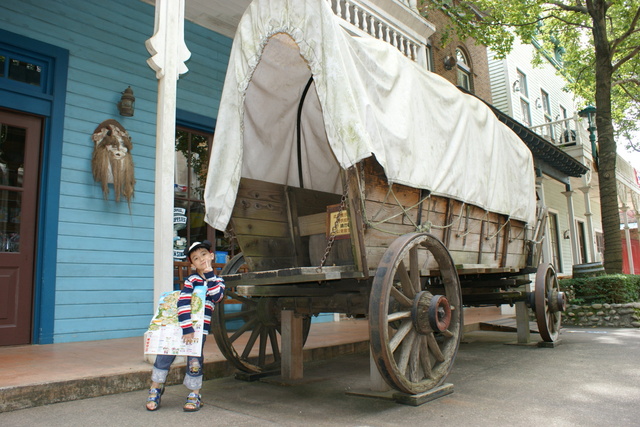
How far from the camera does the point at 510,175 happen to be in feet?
18.4

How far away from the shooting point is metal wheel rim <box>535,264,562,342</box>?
5.75 metres

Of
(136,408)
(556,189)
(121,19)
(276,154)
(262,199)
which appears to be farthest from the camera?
(556,189)

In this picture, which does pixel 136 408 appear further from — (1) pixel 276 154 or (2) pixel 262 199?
(1) pixel 276 154

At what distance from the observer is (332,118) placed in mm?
3342

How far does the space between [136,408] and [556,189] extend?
58.7ft

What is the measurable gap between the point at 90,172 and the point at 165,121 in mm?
1916

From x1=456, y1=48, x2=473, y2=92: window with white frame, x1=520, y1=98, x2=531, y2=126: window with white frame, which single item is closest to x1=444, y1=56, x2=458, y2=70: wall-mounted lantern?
x1=456, y1=48, x2=473, y2=92: window with white frame

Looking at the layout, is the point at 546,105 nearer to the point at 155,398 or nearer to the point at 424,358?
the point at 424,358

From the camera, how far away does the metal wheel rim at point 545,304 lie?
18.9 ft

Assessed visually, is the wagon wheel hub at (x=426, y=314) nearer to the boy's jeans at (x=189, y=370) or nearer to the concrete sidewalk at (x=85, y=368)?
the boy's jeans at (x=189, y=370)

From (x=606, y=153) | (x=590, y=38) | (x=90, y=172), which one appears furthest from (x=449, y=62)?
(x=90, y=172)

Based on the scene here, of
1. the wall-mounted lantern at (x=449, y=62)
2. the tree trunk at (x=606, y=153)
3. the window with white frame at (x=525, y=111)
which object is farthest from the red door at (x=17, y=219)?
the window with white frame at (x=525, y=111)

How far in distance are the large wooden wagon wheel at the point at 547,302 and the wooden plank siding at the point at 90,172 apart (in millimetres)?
4430

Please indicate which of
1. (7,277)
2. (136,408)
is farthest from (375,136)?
(7,277)
